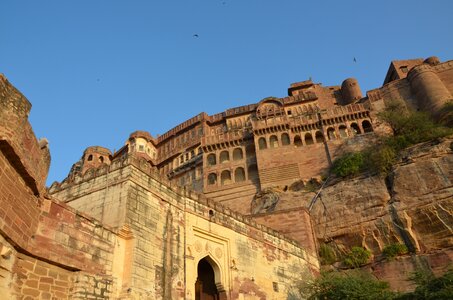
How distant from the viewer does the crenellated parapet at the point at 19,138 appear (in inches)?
229

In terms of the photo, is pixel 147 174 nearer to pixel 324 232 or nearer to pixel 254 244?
pixel 254 244

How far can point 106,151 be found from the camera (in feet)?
148

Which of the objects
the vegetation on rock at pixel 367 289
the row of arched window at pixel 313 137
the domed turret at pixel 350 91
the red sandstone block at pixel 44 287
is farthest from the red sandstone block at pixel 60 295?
the domed turret at pixel 350 91

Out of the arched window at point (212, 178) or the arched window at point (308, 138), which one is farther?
the arched window at point (212, 178)

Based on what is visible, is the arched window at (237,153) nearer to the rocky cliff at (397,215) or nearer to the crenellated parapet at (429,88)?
the rocky cliff at (397,215)

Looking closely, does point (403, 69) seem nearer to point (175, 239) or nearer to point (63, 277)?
point (175, 239)

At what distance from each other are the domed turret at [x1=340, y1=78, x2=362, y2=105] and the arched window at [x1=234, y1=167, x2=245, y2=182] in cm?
1645

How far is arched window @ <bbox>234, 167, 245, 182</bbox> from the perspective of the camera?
33.7 m

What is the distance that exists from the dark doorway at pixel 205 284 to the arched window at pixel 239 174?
62.7 feet

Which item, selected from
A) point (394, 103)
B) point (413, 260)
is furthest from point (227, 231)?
point (394, 103)

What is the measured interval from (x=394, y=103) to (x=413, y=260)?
20.4 metres

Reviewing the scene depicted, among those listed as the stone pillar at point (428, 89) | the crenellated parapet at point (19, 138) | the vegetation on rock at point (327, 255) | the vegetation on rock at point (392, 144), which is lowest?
the crenellated parapet at point (19, 138)

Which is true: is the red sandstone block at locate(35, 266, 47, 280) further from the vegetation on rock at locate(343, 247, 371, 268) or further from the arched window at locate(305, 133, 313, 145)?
the arched window at locate(305, 133, 313, 145)

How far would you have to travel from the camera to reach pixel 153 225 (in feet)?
38.1
